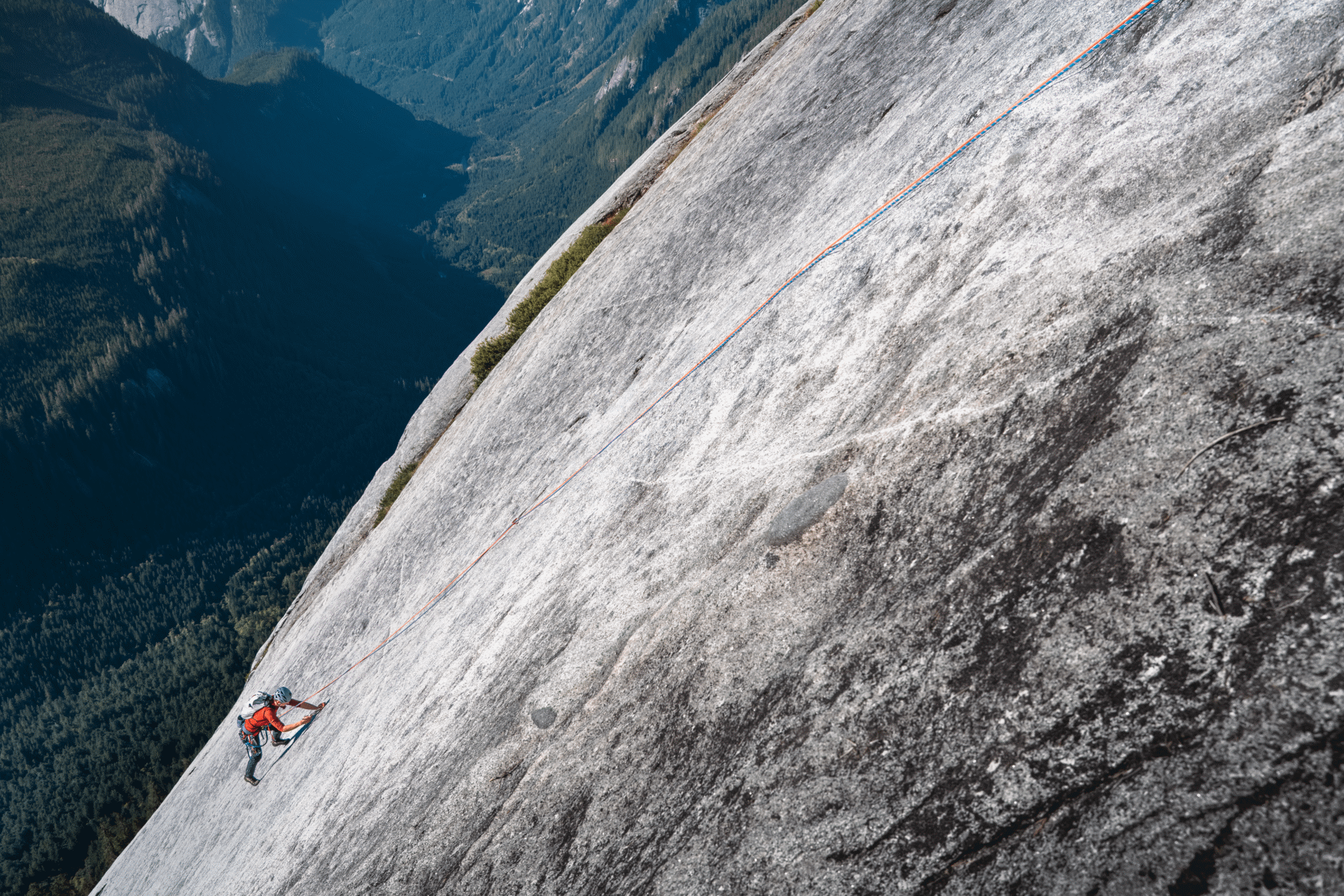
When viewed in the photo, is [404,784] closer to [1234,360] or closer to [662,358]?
[662,358]

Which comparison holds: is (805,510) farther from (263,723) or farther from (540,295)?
(540,295)

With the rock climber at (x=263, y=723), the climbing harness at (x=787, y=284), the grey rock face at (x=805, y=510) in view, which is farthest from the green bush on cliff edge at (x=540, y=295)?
the grey rock face at (x=805, y=510)

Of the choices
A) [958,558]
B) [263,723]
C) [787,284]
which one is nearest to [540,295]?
[787,284]

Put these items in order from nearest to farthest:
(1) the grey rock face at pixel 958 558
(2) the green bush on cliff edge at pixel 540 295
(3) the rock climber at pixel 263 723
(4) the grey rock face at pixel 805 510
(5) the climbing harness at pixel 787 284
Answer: (1) the grey rock face at pixel 958 558 < (4) the grey rock face at pixel 805 510 < (5) the climbing harness at pixel 787 284 < (3) the rock climber at pixel 263 723 < (2) the green bush on cliff edge at pixel 540 295

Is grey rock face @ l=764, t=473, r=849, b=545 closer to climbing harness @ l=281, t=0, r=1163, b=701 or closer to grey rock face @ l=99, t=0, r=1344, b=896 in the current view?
grey rock face @ l=99, t=0, r=1344, b=896

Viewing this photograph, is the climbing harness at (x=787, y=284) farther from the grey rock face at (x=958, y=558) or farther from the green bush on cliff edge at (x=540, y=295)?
the green bush on cliff edge at (x=540, y=295)

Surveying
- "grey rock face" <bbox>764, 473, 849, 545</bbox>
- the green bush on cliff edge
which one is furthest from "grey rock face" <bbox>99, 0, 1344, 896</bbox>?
the green bush on cliff edge

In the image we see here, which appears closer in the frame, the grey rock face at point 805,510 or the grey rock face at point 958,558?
the grey rock face at point 958,558
